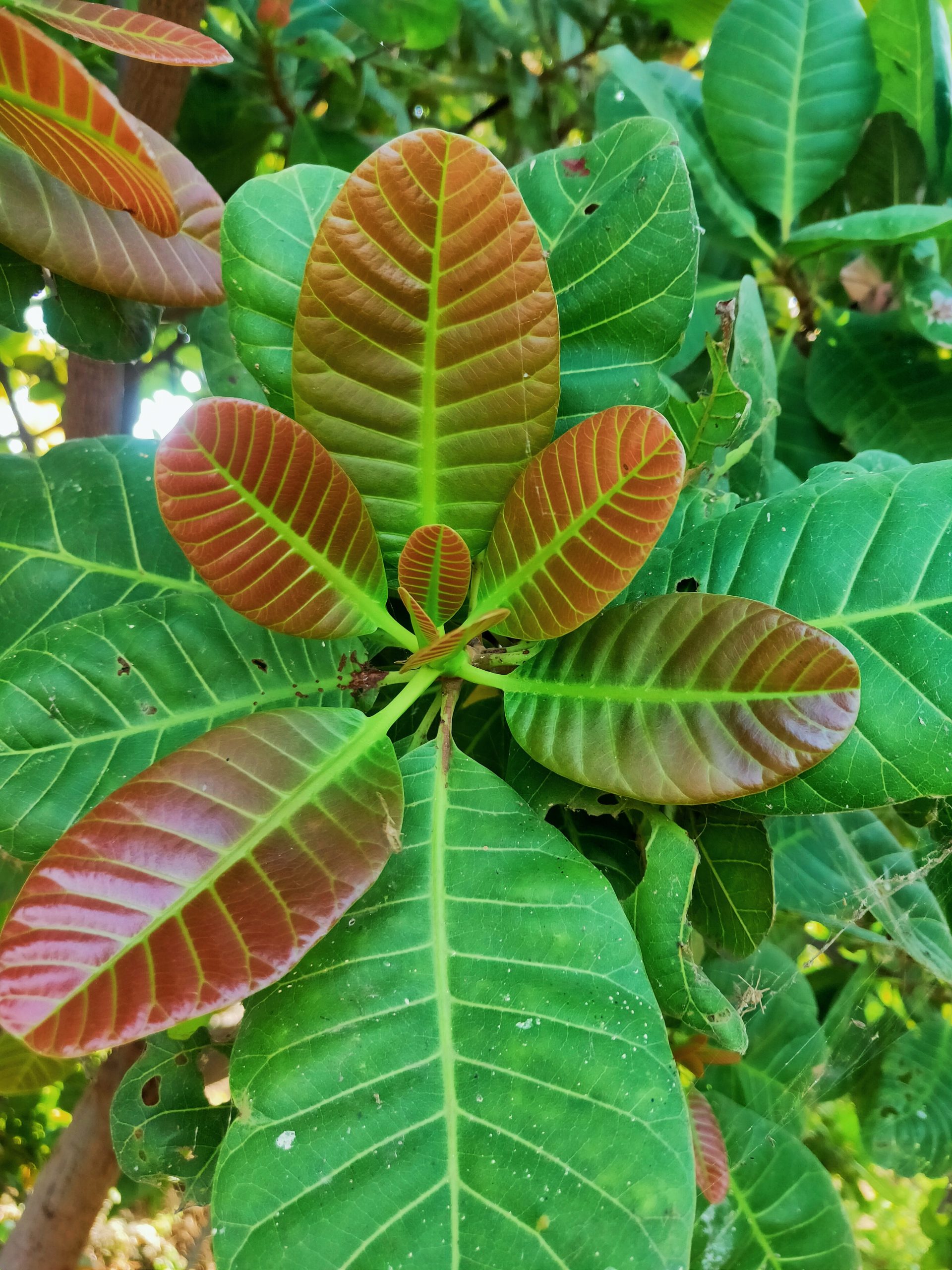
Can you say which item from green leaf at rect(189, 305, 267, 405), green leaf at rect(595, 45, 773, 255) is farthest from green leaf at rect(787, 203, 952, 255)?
green leaf at rect(189, 305, 267, 405)

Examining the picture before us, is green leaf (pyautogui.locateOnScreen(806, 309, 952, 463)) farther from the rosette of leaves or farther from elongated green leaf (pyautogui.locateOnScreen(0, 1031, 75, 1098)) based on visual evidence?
elongated green leaf (pyautogui.locateOnScreen(0, 1031, 75, 1098))

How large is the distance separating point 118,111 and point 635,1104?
544 millimetres

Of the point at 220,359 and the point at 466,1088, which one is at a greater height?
the point at 220,359

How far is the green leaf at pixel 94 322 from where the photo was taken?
0.67m

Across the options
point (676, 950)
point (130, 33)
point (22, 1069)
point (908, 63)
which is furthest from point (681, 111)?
point (22, 1069)

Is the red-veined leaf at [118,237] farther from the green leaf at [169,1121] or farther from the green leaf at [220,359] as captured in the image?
the green leaf at [169,1121]

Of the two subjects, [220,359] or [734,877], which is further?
[220,359]

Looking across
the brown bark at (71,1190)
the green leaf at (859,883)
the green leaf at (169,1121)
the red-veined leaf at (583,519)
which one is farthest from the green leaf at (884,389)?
the brown bark at (71,1190)

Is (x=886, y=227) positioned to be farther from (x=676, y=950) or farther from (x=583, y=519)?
(x=676, y=950)

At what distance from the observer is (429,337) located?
461 mm

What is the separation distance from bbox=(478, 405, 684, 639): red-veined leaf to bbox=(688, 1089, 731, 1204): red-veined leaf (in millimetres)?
466

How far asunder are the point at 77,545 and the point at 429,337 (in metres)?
0.33

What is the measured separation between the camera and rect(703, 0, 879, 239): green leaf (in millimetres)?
872

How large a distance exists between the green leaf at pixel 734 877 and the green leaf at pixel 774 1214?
34 cm
